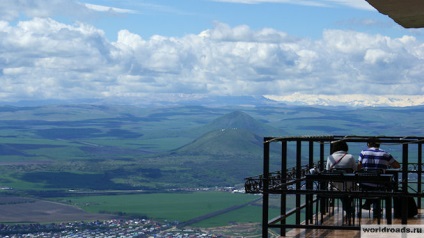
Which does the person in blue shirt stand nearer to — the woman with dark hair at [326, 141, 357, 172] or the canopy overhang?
the woman with dark hair at [326, 141, 357, 172]

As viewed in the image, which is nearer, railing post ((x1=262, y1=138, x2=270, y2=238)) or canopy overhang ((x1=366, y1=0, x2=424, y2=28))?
canopy overhang ((x1=366, y1=0, x2=424, y2=28))

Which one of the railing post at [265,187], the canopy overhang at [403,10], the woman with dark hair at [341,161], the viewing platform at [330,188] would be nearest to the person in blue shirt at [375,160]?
the viewing platform at [330,188]

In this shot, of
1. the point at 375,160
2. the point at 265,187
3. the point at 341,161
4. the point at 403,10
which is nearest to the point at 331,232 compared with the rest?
the point at 341,161

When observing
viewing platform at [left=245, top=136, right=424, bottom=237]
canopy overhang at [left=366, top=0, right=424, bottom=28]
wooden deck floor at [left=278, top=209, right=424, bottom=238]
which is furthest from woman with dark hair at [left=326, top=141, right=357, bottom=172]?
canopy overhang at [left=366, top=0, right=424, bottom=28]

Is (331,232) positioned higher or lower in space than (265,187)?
lower

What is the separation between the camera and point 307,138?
492 inches

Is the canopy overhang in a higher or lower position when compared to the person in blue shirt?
higher

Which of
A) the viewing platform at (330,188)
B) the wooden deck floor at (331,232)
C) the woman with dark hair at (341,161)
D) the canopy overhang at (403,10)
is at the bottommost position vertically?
the wooden deck floor at (331,232)

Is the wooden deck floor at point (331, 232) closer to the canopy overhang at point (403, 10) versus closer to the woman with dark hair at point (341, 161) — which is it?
the woman with dark hair at point (341, 161)

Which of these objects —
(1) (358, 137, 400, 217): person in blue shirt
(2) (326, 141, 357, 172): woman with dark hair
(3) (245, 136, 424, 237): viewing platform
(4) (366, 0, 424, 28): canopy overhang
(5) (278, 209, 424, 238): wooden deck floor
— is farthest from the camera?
(1) (358, 137, 400, 217): person in blue shirt

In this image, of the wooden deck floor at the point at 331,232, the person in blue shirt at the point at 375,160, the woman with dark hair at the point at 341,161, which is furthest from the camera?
the person in blue shirt at the point at 375,160

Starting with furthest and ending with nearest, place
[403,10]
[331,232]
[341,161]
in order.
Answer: [341,161]
[331,232]
[403,10]

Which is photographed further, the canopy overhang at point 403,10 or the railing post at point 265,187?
the railing post at point 265,187

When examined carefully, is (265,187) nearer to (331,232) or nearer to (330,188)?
(330,188)
